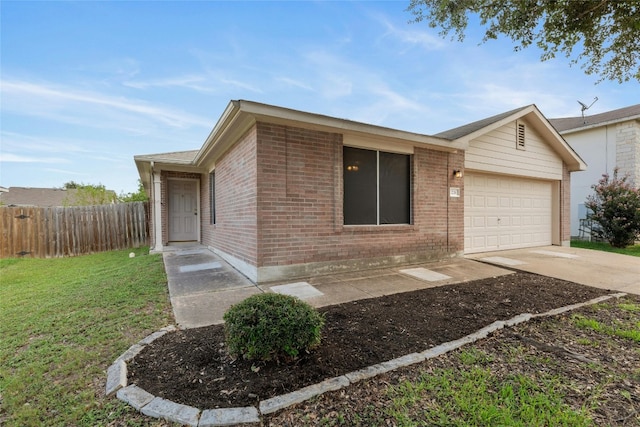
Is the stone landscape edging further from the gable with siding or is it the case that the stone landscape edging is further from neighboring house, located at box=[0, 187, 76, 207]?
neighboring house, located at box=[0, 187, 76, 207]

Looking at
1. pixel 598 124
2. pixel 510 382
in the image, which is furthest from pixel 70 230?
pixel 598 124

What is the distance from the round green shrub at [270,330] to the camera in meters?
2.16

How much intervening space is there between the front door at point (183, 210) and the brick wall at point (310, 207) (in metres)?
6.51

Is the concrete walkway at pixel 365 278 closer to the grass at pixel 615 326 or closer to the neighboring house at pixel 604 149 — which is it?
the grass at pixel 615 326

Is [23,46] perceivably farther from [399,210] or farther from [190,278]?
[399,210]

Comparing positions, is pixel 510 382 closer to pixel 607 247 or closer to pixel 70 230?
pixel 607 247

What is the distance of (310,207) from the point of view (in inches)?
208

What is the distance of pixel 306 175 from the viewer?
5223 millimetres

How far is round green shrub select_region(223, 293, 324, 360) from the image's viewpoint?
216 centimetres

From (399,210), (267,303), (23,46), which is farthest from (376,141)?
(23,46)

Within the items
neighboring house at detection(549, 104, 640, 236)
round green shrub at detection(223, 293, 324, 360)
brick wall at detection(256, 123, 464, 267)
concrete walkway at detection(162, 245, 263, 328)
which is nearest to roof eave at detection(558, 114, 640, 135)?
neighboring house at detection(549, 104, 640, 236)

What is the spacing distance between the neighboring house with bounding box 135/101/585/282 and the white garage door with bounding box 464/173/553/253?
0.04 meters

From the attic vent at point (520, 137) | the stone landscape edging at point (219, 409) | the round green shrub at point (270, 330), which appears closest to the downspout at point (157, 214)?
the stone landscape edging at point (219, 409)

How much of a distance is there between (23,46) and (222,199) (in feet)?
17.7
